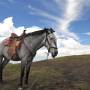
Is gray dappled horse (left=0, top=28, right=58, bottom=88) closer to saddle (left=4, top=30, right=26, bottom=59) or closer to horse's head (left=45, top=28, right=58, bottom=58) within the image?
horse's head (left=45, top=28, right=58, bottom=58)

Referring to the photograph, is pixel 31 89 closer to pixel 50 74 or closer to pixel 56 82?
pixel 56 82

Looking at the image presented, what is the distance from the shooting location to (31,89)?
728 inches

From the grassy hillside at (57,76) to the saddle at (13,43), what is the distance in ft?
6.94

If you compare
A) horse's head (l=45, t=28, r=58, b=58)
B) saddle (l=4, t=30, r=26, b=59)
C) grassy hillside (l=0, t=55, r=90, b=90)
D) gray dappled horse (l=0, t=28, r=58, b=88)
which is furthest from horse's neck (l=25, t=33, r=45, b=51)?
grassy hillside (l=0, t=55, r=90, b=90)

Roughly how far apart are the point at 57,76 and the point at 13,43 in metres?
6.32

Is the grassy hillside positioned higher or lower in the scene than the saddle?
lower

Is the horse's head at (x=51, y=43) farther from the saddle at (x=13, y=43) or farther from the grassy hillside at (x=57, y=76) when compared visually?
the grassy hillside at (x=57, y=76)

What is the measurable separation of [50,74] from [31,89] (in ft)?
25.5

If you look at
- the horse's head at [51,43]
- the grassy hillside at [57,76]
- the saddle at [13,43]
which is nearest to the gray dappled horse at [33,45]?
the horse's head at [51,43]

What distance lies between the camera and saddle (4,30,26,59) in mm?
19484

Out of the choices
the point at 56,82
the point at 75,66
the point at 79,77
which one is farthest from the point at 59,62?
the point at 56,82

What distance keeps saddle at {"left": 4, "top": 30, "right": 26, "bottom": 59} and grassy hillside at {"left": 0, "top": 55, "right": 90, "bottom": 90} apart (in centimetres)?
211

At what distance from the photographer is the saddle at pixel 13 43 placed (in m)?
19.5

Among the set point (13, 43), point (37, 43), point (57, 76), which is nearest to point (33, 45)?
point (37, 43)
